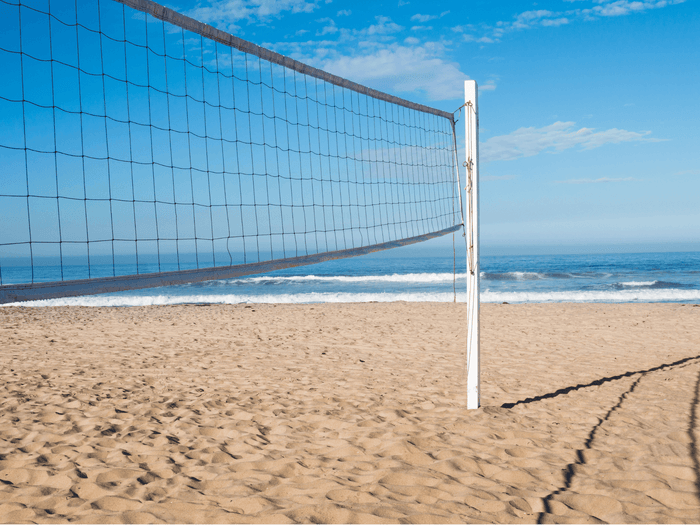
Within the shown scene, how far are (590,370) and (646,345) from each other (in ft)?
6.75

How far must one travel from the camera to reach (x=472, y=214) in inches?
126

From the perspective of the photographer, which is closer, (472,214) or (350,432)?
(350,432)

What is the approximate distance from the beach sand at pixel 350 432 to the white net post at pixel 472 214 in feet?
1.88

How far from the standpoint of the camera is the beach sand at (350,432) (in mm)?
2107

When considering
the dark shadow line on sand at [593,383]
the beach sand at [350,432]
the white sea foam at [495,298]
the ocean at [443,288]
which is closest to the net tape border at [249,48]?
the beach sand at [350,432]

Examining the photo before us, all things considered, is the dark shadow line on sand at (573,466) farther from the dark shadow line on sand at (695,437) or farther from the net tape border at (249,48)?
the net tape border at (249,48)

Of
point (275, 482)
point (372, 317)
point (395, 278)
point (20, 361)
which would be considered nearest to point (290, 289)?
point (395, 278)

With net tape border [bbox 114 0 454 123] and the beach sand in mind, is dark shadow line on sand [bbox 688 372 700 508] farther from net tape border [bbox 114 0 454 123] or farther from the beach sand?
net tape border [bbox 114 0 454 123]

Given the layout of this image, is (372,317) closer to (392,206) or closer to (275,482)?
(392,206)

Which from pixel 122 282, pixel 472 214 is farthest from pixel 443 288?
pixel 122 282

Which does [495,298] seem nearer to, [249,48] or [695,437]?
[695,437]

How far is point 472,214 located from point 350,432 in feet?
5.46

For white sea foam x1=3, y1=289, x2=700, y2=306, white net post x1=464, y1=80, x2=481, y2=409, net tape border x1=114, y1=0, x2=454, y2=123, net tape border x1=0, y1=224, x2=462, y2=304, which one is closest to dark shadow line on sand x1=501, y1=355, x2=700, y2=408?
white net post x1=464, y1=80, x2=481, y2=409

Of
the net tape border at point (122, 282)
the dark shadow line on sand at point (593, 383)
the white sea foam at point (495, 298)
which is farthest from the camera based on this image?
the white sea foam at point (495, 298)
